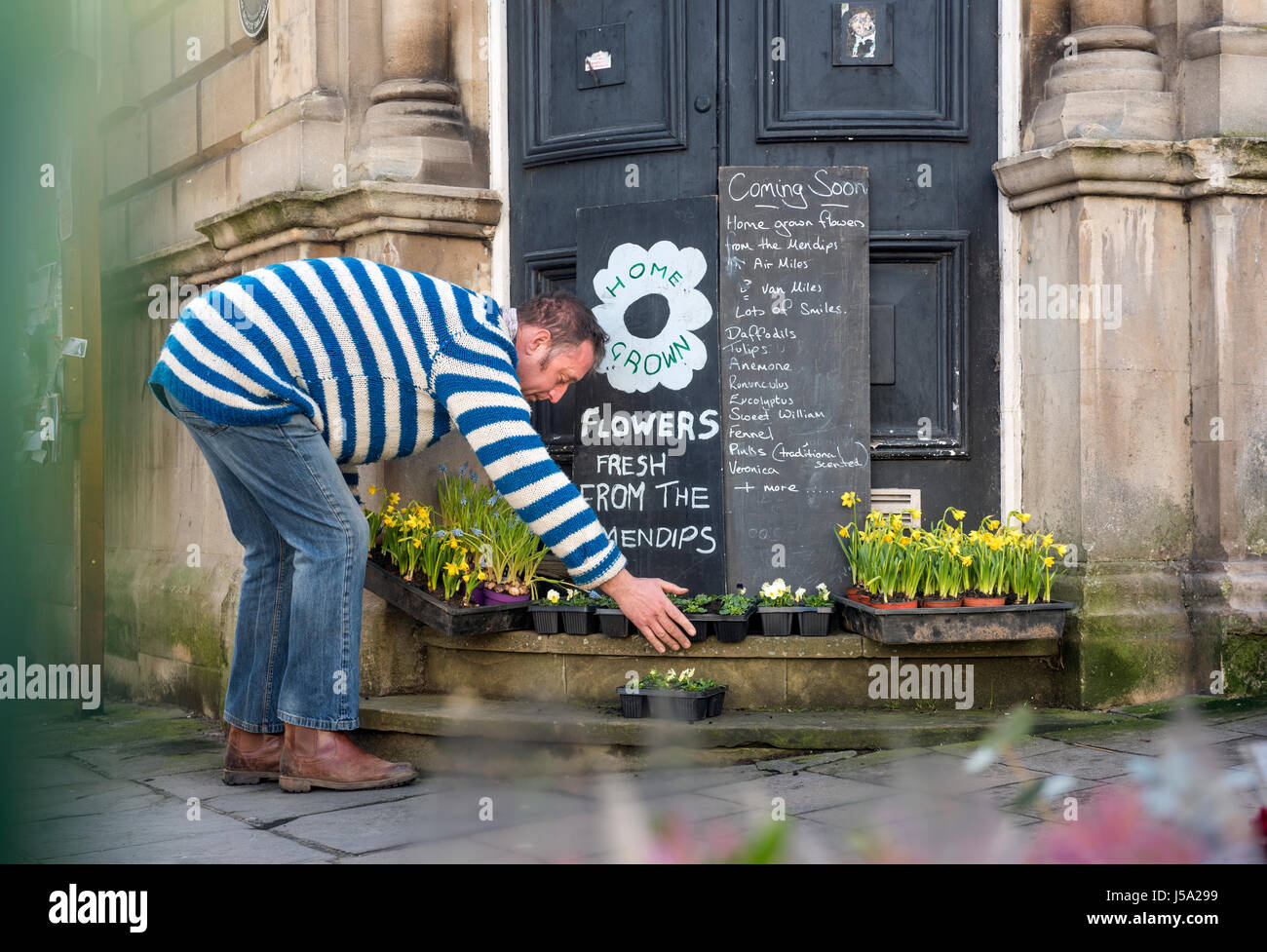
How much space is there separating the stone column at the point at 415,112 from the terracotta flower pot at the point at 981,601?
281 cm

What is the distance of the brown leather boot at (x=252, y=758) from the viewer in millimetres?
4145

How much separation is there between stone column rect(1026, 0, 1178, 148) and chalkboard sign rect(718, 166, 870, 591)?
78 centimetres

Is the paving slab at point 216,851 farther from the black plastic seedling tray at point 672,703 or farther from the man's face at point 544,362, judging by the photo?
the man's face at point 544,362

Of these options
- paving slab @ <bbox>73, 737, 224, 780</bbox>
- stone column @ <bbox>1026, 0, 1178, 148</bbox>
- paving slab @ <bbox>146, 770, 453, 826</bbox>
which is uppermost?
stone column @ <bbox>1026, 0, 1178, 148</bbox>

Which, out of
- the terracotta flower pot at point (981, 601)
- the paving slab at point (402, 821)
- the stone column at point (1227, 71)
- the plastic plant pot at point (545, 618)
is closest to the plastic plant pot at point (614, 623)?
the plastic plant pot at point (545, 618)

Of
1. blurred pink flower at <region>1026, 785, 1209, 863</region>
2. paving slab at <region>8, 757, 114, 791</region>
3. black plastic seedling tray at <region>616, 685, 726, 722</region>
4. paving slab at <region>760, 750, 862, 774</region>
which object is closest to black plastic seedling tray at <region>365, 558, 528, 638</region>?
black plastic seedling tray at <region>616, 685, 726, 722</region>

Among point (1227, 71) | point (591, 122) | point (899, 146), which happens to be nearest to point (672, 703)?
point (899, 146)

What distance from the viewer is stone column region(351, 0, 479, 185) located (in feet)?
17.6

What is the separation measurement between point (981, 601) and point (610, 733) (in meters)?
1.40

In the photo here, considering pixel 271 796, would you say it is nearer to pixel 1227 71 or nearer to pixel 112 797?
pixel 112 797

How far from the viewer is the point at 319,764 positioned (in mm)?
3908

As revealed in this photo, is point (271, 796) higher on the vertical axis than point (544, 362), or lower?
lower

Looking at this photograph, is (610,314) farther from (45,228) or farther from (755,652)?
(45,228)

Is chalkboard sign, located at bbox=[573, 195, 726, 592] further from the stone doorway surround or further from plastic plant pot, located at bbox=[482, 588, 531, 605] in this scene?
the stone doorway surround
